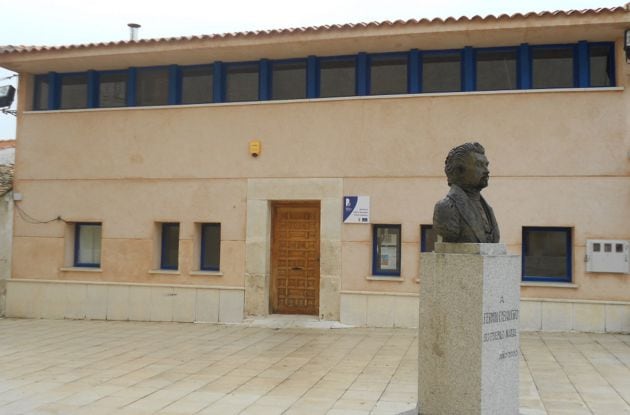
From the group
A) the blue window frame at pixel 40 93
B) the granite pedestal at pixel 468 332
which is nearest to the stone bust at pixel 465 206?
the granite pedestal at pixel 468 332

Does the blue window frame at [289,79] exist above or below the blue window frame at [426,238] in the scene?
above

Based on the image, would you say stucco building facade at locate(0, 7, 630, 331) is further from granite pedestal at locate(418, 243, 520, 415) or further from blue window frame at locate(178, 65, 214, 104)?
granite pedestal at locate(418, 243, 520, 415)

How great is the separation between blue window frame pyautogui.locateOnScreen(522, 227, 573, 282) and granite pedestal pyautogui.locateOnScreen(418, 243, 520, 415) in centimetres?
658

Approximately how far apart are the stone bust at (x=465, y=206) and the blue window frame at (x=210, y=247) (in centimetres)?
838

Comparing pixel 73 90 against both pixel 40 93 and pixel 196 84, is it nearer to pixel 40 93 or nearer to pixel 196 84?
pixel 40 93

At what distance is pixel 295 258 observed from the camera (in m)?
14.0

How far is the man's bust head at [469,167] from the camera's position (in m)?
6.48

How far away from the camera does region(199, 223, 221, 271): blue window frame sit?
1420 cm

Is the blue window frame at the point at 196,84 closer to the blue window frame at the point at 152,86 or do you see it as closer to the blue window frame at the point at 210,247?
the blue window frame at the point at 152,86

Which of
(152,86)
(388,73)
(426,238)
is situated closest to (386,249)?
(426,238)

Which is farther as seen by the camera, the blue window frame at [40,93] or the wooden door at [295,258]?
the blue window frame at [40,93]

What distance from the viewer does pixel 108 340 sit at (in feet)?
38.3

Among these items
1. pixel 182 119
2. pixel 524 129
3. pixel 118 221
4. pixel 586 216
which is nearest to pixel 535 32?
pixel 524 129

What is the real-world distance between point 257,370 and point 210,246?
5545 mm
